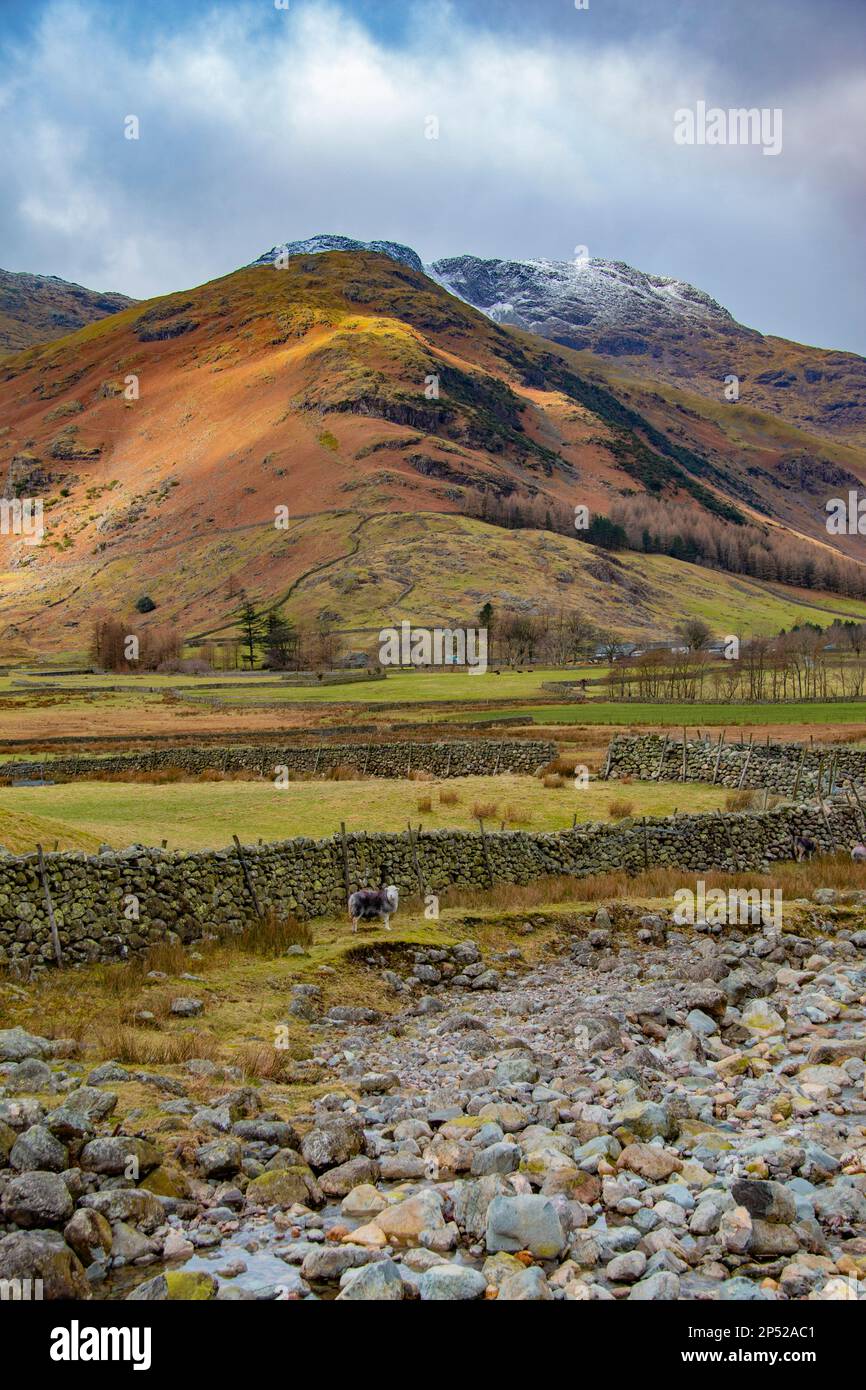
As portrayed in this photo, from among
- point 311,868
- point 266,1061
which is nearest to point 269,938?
point 311,868

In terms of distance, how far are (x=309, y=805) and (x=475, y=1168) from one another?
2691cm

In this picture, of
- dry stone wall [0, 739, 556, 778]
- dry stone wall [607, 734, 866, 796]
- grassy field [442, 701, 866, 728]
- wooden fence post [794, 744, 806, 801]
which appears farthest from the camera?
grassy field [442, 701, 866, 728]

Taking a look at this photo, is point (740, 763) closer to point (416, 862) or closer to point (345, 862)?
point (416, 862)

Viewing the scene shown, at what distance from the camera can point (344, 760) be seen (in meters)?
54.5

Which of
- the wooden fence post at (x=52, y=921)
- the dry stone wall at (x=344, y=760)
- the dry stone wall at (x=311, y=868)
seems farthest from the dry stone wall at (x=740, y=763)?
the wooden fence post at (x=52, y=921)

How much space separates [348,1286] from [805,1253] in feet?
11.5

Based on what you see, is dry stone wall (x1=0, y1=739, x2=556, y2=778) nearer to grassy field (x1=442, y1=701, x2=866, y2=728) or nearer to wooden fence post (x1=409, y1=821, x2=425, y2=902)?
grassy field (x1=442, y1=701, x2=866, y2=728)

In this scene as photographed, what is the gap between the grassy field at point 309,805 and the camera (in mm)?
29578

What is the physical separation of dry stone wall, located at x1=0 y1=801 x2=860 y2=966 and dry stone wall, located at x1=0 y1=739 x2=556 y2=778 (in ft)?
70.5

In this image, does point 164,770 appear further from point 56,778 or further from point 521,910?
point 521,910

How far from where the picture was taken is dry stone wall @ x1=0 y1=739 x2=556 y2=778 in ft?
172

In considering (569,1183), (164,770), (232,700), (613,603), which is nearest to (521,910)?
(569,1183)

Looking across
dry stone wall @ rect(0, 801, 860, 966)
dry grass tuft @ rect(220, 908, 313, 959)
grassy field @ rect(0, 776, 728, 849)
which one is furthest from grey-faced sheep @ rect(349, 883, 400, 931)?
grassy field @ rect(0, 776, 728, 849)
